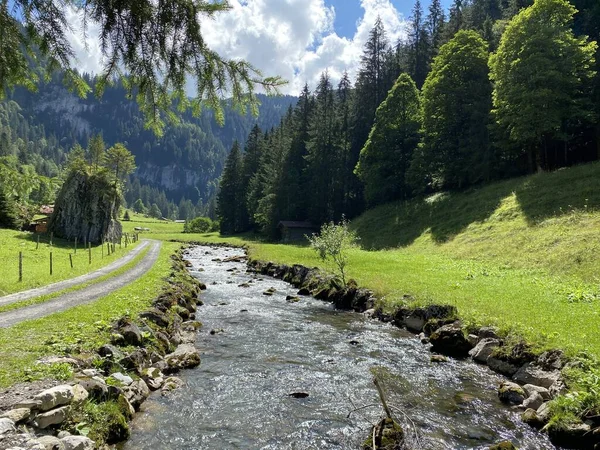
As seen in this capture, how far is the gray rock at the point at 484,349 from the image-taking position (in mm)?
15086

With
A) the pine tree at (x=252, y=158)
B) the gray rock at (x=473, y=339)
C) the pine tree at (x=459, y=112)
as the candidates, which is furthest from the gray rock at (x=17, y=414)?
the pine tree at (x=252, y=158)

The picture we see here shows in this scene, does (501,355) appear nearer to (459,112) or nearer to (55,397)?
(55,397)

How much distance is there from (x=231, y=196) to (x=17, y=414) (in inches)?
3940

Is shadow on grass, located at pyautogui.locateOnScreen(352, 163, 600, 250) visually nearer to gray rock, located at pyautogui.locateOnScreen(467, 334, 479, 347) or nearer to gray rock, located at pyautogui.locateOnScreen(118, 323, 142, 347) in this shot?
gray rock, located at pyautogui.locateOnScreen(467, 334, 479, 347)

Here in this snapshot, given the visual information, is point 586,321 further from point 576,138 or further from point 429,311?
point 576,138

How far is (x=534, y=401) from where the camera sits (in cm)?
1123

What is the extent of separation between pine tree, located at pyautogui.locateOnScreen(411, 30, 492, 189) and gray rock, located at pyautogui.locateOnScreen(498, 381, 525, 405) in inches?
1723

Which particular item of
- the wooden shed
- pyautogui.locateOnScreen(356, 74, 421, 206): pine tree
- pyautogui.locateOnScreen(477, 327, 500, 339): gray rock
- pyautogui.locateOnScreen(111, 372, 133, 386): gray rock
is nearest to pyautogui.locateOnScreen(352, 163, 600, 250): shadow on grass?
Result: pyautogui.locateOnScreen(356, 74, 421, 206): pine tree

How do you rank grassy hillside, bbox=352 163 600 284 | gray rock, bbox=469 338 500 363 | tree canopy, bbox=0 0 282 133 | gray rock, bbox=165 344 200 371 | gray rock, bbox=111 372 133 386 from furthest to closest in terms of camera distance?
grassy hillside, bbox=352 163 600 284, gray rock, bbox=469 338 500 363, gray rock, bbox=165 344 200 371, gray rock, bbox=111 372 133 386, tree canopy, bbox=0 0 282 133

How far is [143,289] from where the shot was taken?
23.5 meters

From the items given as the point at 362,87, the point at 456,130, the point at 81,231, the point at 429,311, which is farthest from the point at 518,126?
the point at 81,231

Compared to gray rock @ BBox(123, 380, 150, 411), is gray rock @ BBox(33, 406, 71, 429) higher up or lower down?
higher up

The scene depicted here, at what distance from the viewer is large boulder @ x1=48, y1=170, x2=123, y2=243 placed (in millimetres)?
57000

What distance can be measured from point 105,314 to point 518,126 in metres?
45.0
